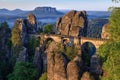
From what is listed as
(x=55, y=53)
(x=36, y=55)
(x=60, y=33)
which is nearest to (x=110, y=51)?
(x=55, y=53)

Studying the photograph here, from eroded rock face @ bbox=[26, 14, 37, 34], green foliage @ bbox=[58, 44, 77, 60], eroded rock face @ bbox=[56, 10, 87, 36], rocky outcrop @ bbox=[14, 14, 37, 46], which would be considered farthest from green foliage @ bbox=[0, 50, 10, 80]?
eroded rock face @ bbox=[56, 10, 87, 36]

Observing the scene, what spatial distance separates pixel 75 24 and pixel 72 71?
30.5 m

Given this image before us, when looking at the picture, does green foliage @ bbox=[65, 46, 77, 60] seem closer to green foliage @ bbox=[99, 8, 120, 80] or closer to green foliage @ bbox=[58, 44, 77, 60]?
green foliage @ bbox=[58, 44, 77, 60]

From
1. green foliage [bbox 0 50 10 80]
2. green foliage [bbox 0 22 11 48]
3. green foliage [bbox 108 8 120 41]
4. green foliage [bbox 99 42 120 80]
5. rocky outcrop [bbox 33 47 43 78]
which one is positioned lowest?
green foliage [bbox 0 50 10 80]

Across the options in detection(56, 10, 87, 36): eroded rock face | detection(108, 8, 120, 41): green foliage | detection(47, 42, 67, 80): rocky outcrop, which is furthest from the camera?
detection(56, 10, 87, 36): eroded rock face

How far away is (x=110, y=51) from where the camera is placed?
2950 centimetres

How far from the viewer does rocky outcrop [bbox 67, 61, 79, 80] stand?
45106mm

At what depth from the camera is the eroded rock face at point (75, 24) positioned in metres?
74.4

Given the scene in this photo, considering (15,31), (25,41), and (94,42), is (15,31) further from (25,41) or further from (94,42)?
(94,42)

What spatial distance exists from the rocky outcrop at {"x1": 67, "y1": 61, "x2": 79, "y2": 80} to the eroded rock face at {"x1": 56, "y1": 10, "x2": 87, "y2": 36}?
90.2 feet

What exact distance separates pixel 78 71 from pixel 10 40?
29.9 metres

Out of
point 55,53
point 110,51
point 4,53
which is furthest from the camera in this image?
point 4,53

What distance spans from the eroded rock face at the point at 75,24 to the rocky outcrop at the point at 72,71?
90.2 feet

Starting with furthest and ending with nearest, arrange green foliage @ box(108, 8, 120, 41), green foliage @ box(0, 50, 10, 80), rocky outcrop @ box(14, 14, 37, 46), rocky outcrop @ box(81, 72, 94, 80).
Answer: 1. rocky outcrop @ box(14, 14, 37, 46)
2. green foliage @ box(0, 50, 10, 80)
3. rocky outcrop @ box(81, 72, 94, 80)
4. green foliage @ box(108, 8, 120, 41)
